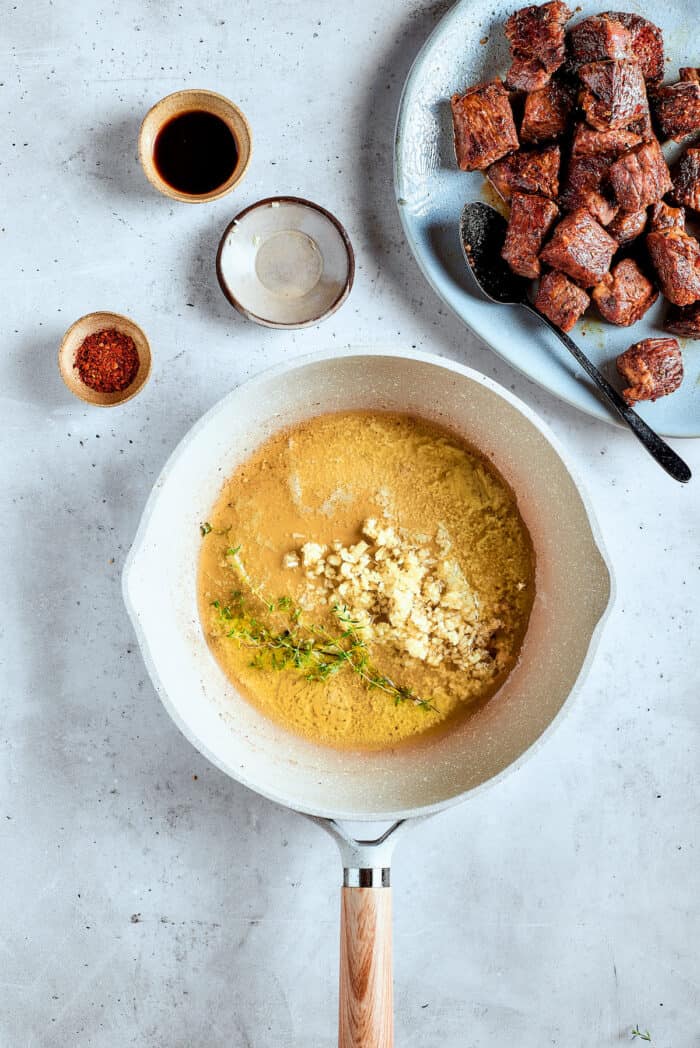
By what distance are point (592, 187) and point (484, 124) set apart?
0.27 m

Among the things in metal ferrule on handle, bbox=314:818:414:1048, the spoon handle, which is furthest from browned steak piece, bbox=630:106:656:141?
metal ferrule on handle, bbox=314:818:414:1048

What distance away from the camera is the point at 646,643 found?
1.92 metres

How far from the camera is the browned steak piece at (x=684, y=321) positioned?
1.80m

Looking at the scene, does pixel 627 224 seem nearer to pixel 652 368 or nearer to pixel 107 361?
pixel 652 368

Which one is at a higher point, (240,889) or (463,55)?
Result: (463,55)

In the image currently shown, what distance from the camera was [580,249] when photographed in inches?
68.4

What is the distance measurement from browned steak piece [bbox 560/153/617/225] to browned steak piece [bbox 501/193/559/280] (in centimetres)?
6

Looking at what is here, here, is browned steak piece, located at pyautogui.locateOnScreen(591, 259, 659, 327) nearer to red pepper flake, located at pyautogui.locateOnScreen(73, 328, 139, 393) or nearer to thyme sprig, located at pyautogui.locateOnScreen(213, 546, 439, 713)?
thyme sprig, located at pyautogui.locateOnScreen(213, 546, 439, 713)

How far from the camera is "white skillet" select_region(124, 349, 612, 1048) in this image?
154 centimetres

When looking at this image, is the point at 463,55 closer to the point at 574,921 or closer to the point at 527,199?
the point at 527,199

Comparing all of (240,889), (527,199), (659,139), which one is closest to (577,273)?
(527,199)

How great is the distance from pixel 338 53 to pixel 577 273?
0.73 metres

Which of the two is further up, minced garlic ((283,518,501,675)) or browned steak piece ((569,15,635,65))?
browned steak piece ((569,15,635,65))

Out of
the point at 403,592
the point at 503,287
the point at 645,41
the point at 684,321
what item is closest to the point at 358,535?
the point at 403,592
